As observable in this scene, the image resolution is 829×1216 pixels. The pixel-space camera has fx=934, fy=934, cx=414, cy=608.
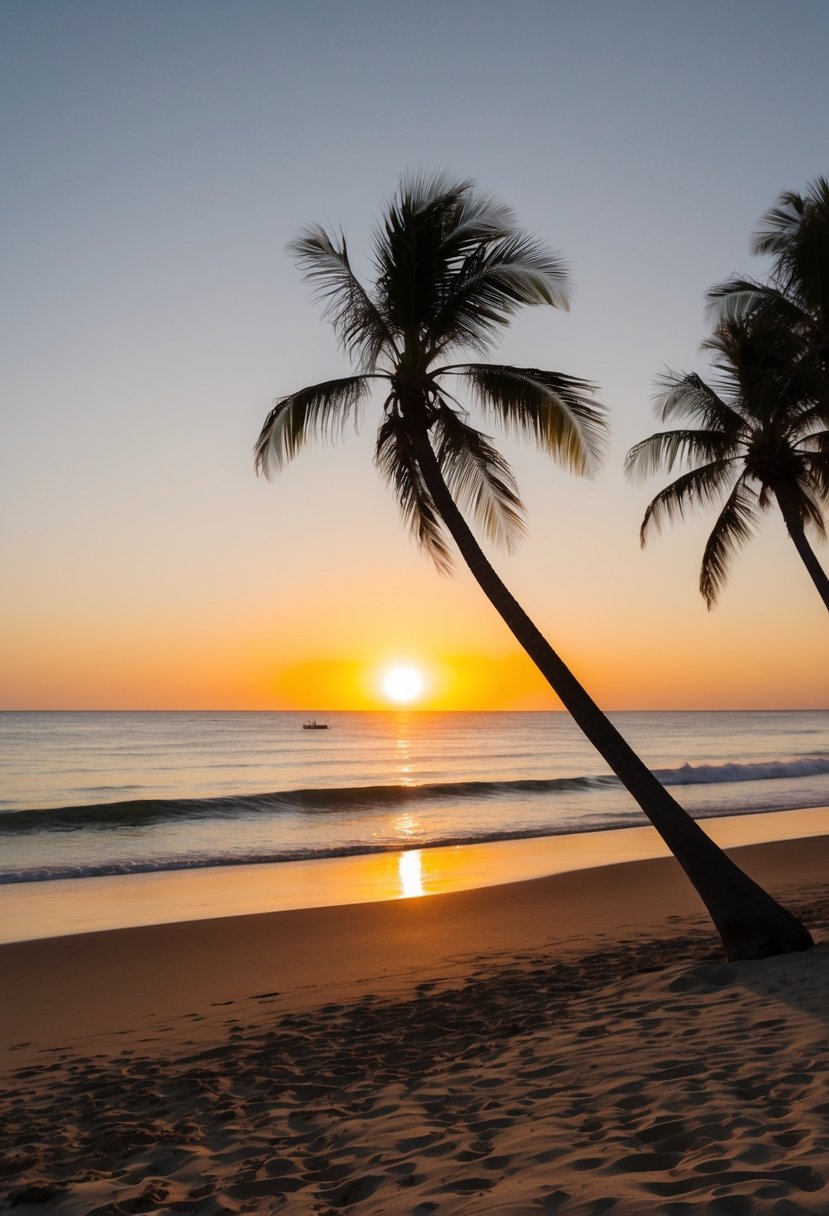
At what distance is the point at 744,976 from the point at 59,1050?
198 inches

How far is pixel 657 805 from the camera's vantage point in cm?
823

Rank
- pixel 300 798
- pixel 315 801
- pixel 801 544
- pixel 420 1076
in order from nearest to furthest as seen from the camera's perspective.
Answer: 1. pixel 420 1076
2. pixel 801 544
3. pixel 315 801
4. pixel 300 798

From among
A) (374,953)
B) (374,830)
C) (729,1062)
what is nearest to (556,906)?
(374,953)

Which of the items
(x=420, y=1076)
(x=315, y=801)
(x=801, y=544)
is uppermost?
(x=801, y=544)

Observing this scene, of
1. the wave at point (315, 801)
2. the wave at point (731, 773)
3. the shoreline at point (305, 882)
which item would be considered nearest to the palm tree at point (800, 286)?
the shoreline at point (305, 882)

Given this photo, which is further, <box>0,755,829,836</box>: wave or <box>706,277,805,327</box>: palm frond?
<box>0,755,829,836</box>: wave

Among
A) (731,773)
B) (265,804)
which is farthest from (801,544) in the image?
(731,773)

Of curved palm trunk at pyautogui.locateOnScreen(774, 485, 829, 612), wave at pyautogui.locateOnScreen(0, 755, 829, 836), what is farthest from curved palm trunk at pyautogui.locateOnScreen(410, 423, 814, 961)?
wave at pyautogui.locateOnScreen(0, 755, 829, 836)

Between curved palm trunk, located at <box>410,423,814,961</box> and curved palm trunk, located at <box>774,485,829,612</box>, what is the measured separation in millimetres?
5596

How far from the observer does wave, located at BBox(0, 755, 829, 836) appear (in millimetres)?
24750

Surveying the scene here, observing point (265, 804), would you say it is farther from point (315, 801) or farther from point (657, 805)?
point (657, 805)

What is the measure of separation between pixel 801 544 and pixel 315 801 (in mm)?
21137

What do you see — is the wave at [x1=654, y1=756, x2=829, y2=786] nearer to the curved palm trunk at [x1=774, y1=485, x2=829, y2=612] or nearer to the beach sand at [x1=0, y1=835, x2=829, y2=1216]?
the curved palm trunk at [x1=774, y1=485, x2=829, y2=612]

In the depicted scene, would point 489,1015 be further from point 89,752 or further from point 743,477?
point 89,752
